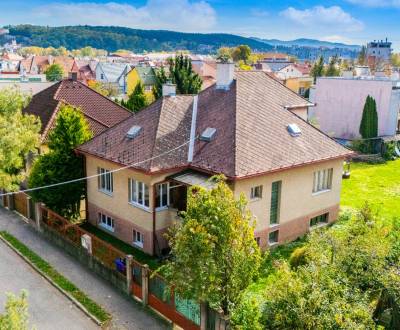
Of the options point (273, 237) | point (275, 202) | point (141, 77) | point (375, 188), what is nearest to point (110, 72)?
point (141, 77)

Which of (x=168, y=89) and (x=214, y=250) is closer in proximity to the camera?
(x=214, y=250)

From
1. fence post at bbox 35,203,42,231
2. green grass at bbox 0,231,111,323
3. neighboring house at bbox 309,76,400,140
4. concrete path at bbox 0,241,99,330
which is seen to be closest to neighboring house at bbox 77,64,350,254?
fence post at bbox 35,203,42,231

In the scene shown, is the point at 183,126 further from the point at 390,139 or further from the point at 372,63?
Answer: the point at 372,63

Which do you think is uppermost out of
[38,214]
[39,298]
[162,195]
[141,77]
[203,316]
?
[141,77]

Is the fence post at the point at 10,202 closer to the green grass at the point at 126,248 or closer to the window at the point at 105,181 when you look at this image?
the green grass at the point at 126,248

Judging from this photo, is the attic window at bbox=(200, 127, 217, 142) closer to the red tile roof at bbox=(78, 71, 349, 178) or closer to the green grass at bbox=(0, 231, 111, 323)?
the red tile roof at bbox=(78, 71, 349, 178)

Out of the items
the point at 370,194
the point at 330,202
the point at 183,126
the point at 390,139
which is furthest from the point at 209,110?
the point at 390,139

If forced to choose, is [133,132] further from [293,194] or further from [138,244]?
[293,194]
